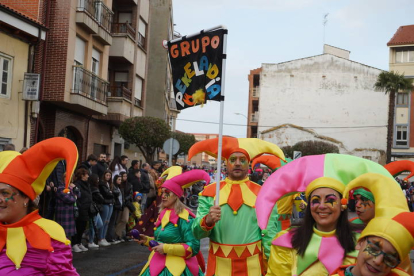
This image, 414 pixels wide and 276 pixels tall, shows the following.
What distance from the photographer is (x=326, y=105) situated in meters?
51.6

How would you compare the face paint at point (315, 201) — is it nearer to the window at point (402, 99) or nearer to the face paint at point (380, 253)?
the face paint at point (380, 253)

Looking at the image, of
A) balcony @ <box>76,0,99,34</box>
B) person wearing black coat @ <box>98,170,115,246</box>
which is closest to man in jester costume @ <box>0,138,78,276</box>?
person wearing black coat @ <box>98,170,115,246</box>

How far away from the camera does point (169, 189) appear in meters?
6.13

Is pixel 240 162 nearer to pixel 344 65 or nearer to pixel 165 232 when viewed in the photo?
pixel 165 232

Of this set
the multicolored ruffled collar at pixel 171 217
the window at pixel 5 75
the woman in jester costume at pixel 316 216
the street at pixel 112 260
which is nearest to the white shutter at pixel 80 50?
the window at pixel 5 75

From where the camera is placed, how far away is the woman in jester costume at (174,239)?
5.64 m

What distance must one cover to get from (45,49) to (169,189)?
1327 cm

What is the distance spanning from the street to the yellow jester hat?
20.4 ft

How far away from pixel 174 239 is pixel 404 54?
164 ft

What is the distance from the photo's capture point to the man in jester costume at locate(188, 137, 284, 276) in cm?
538

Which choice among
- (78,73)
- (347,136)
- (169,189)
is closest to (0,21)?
(78,73)

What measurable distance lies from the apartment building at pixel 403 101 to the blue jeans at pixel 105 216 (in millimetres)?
43502

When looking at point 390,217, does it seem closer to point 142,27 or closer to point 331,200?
point 331,200

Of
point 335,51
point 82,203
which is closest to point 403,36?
point 335,51
